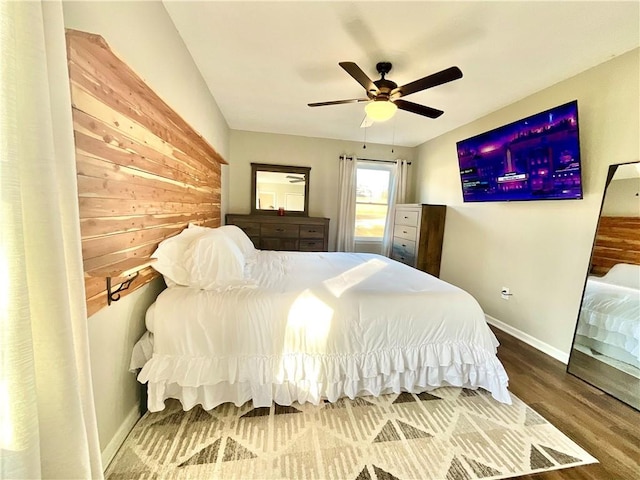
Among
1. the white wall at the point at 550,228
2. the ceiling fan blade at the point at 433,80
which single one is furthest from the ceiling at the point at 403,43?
the ceiling fan blade at the point at 433,80

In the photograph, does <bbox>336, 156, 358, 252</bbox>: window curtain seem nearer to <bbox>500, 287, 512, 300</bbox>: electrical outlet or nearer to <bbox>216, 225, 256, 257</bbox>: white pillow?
<bbox>216, 225, 256, 257</bbox>: white pillow

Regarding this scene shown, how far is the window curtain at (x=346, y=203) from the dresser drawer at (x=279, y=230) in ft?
2.98

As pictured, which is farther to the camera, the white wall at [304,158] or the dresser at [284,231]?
the white wall at [304,158]

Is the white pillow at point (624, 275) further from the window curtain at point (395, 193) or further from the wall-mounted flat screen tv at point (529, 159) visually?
A: the window curtain at point (395, 193)

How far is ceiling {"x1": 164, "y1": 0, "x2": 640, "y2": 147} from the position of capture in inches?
63.7

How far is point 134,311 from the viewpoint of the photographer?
144 centimetres

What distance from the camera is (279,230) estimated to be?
402 centimetres

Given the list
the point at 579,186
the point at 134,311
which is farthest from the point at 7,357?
the point at 579,186

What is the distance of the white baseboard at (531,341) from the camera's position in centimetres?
234

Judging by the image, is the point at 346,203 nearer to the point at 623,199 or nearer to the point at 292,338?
the point at 623,199

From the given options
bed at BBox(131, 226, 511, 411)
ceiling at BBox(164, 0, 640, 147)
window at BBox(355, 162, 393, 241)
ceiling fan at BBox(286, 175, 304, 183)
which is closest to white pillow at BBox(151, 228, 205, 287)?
bed at BBox(131, 226, 511, 411)

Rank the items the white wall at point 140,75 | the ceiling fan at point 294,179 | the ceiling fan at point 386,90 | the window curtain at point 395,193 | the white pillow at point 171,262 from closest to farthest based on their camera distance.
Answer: the white wall at point 140,75 < the white pillow at point 171,262 < the ceiling fan at point 386,90 < the ceiling fan at point 294,179 < the window curtain at point 395,193

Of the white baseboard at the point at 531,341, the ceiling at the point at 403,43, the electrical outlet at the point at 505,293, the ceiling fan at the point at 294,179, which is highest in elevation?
the ceiling at the point at 403,43

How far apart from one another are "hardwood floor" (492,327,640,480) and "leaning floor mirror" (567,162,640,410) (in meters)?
0.16
